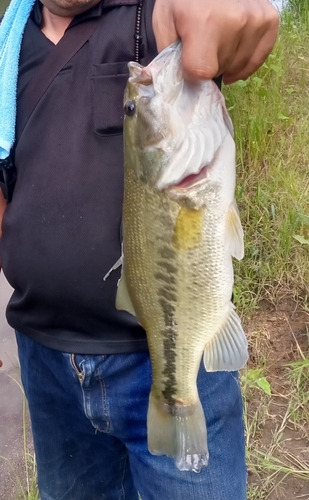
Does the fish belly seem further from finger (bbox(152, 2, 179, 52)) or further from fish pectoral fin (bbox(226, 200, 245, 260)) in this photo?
finger (bbox(152, 2, 179, 52))

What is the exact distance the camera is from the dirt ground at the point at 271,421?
2189mm

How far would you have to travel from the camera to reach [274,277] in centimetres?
289

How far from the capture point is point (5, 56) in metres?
1.52

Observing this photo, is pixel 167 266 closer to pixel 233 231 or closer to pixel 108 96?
pixel 233 231

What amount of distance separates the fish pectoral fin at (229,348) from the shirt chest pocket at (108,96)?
0.54m

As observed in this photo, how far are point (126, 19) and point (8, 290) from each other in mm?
2381

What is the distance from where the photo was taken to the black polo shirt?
1.34 m

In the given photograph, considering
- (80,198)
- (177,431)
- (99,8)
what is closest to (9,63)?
(99,8)

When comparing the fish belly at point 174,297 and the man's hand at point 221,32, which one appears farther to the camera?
the fish belly at point 174,297

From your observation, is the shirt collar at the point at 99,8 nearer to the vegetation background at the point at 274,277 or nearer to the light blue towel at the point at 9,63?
the light blue towel at the point at 9,63

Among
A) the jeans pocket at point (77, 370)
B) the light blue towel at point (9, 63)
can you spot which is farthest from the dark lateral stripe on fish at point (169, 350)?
the light blue towel at point (9, 63)


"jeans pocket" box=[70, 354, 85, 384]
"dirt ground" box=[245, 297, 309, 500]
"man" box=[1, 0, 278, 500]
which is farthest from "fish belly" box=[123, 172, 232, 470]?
"dirt ground" box=[245, 297, 309, 500]

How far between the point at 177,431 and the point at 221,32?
0.90m

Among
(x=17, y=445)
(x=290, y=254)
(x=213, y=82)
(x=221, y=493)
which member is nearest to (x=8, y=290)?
(x=17, y=445)
